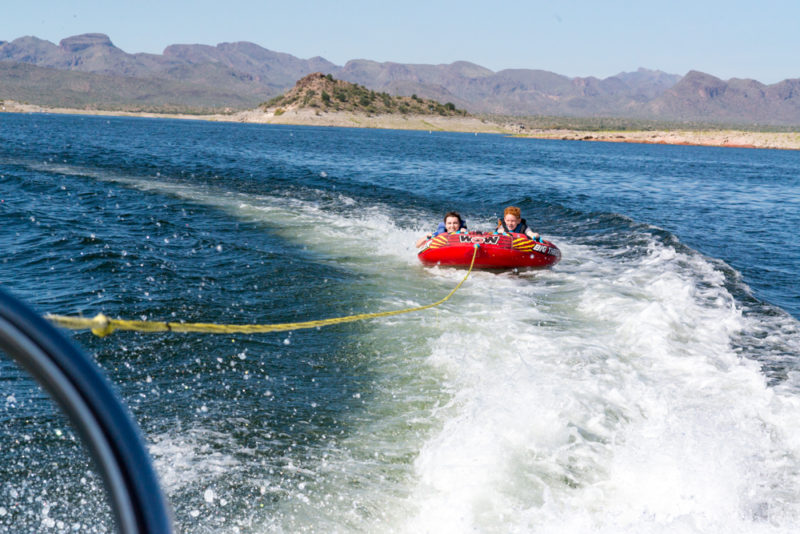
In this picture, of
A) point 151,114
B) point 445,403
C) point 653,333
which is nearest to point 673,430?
point 445,403

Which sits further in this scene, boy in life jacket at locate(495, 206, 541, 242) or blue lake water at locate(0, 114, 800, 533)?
boy in life jacket at locate(495, 206, 541, 242)

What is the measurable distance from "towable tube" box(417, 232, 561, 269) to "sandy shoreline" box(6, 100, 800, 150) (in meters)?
119

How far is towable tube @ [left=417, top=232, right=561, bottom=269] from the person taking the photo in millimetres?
12938

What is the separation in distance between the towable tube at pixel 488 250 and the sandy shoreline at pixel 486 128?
119 m

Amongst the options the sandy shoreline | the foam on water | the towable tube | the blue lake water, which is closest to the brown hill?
the sandy shoreline

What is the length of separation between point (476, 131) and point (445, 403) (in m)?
168

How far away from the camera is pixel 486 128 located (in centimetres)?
16850

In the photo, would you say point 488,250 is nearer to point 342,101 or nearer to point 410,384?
point 410,384

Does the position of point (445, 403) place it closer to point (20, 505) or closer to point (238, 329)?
point (238, 329)

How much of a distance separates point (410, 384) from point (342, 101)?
169314mm

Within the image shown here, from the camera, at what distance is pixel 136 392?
6.50m

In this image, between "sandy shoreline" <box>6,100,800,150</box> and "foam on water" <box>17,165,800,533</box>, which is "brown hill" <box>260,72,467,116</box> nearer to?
"sandy shoreline" <box>6,100,800,150</box>

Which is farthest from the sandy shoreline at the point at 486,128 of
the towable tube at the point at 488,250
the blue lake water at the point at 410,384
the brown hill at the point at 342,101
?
the towable tube at the point at 488,250

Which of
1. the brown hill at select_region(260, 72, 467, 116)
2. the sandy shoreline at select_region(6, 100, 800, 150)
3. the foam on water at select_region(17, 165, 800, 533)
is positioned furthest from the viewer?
the brown hill at select_region(260, 72, 467, 116)
